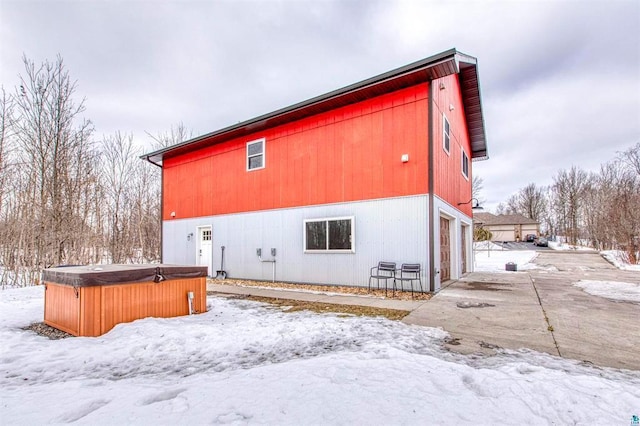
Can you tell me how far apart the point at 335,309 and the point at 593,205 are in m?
35.5

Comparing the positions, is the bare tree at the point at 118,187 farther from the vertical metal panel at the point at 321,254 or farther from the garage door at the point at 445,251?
the garage door at the point at 445,251

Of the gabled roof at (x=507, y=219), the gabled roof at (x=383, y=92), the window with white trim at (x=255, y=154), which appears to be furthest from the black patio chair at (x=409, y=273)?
the gabled roof at (x=507, y=219)

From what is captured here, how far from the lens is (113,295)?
4277mm

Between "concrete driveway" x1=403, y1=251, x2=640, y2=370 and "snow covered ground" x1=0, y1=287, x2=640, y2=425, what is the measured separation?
37 centimetres

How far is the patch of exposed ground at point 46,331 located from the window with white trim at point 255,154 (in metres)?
7.00

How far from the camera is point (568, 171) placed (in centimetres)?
3550

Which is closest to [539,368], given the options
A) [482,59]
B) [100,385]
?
[100,385]

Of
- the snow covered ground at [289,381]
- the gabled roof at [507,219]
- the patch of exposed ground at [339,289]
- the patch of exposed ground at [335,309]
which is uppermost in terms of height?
the gabled roof at [507,219]

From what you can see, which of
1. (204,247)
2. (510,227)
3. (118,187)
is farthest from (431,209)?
(510,227)

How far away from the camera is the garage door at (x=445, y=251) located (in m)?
8.87

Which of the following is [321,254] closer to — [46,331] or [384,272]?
[384,272]

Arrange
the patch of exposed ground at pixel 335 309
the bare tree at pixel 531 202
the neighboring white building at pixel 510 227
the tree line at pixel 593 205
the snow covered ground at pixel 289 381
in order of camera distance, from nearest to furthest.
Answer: the snow covered ground at pixel 289 381 < the patch of exposed ground at pixel 335 309 < the tree line at pixel 593 205 < the neighboring white building at pixel 510 227 < the bare tree at pixel 531 202

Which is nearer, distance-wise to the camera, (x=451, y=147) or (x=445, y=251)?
(x=445, y=251)

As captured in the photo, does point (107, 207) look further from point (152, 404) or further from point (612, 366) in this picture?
point (612, 366)
